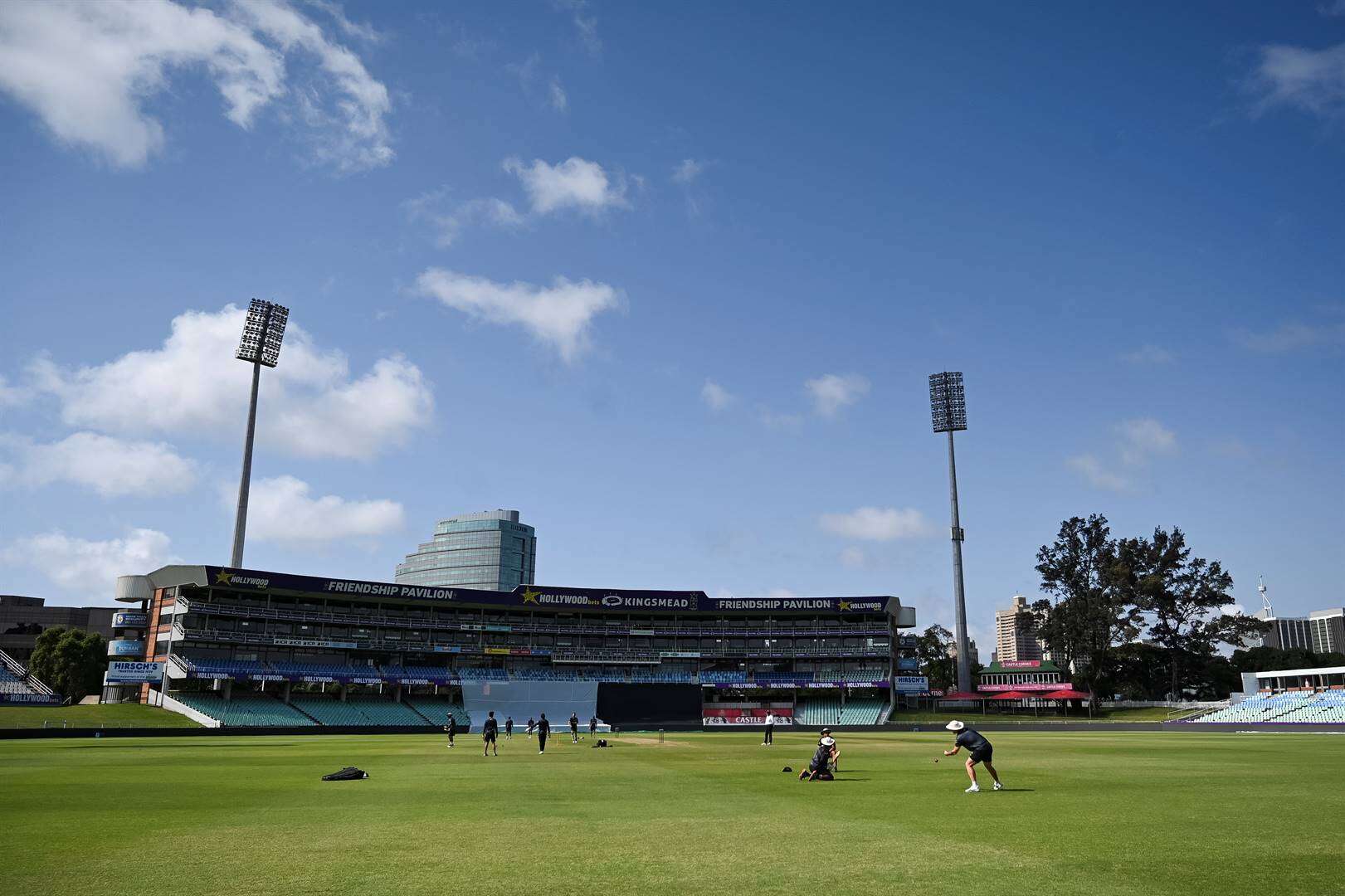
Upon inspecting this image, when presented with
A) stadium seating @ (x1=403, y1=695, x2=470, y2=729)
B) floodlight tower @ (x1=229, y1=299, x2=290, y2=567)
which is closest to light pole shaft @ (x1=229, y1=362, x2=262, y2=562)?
floodlight tower @ (x1=229, y1=299, x2=290, y2=567)

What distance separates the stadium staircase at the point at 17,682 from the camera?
9675 cm

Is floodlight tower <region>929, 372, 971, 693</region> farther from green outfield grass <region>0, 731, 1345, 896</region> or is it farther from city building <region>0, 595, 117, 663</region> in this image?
city building <region>0, 595, 117, 663</region>

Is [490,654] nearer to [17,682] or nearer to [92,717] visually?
[92,717]

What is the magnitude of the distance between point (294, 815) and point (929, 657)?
142 metres

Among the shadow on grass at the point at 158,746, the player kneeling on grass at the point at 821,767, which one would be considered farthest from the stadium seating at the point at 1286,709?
the shadow on grass at the point at 158,746

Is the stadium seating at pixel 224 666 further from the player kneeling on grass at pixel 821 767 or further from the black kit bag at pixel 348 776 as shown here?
the player kneeling on grass at pixel 821 767

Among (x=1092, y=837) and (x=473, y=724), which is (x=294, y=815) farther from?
(x=473, y=724)

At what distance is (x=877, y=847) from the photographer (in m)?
13.4

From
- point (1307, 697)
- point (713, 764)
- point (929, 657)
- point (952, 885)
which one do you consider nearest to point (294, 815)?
point (952, 885)

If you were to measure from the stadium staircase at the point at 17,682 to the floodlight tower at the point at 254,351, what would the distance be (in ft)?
74.5

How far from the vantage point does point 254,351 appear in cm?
10688

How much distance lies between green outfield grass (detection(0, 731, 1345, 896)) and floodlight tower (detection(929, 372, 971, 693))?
92.6 metres

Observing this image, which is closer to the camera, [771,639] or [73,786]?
[73,786]

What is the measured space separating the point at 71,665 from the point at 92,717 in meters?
26.3
